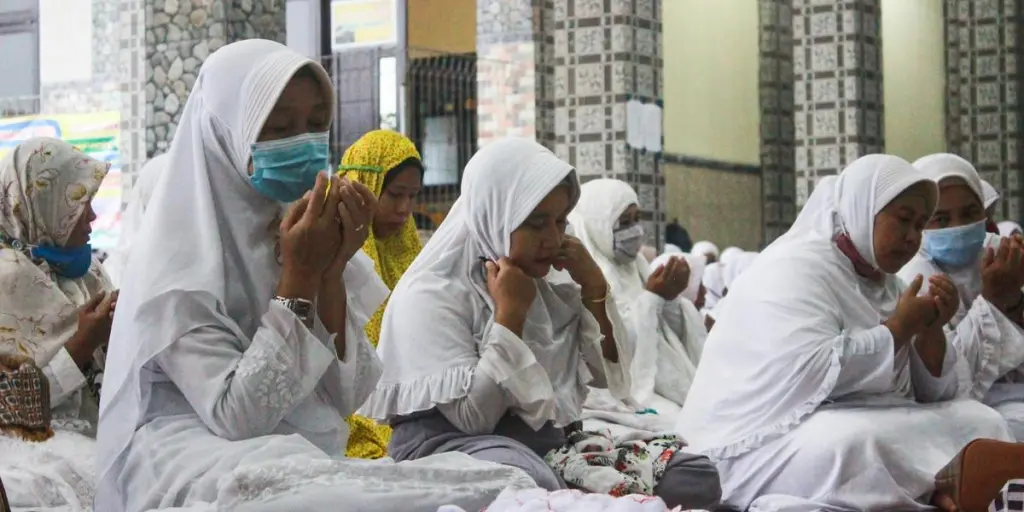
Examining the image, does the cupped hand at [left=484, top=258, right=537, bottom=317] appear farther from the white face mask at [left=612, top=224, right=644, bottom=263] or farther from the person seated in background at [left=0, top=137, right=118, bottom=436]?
the white face mask at [left=612, top=224, right=644, bottom=263]

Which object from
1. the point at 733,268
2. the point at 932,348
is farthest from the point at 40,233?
the point at 733,268

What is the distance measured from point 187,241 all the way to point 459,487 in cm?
65

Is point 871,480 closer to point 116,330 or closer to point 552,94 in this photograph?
point 116,330

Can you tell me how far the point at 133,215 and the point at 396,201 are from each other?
149 centimetres

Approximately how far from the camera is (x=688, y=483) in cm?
369

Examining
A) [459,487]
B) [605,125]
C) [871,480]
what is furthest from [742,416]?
[605,125]

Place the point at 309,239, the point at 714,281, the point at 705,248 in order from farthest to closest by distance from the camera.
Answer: the point at 705,248 → the point at 714,281 → the point at 309,239

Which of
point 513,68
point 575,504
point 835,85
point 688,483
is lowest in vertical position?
point 688,483

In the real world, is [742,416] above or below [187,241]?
below

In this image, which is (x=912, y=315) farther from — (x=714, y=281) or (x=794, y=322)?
(x=714, y=281)

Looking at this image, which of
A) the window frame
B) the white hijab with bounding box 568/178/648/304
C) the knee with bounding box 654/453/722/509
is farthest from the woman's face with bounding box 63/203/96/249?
the window frame

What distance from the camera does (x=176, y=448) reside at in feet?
9.29

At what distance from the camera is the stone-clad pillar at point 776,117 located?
472 inches

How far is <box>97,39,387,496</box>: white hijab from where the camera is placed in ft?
9.27
